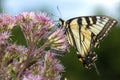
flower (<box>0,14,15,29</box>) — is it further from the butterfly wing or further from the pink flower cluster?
the butterfly wing

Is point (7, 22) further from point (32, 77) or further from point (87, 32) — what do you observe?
point (87, 32)

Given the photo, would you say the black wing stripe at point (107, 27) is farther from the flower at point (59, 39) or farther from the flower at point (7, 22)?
the flower at point (7, 22)

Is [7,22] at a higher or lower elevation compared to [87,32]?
higher

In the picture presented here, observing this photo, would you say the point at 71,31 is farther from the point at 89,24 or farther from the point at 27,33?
the point at 27,33

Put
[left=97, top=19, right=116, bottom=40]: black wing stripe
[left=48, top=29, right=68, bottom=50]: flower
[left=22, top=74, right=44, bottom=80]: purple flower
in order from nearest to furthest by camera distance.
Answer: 1. [left=22, top=74, right=44, bottom=80]: purple flower
2. [left=48, top=29, right=68, bottom=50]: flower
3. [left=97, top=19, right=116, bottom=40]: black wing stripe

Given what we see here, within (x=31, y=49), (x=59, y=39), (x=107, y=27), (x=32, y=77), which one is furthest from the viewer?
(x=107, y=27)

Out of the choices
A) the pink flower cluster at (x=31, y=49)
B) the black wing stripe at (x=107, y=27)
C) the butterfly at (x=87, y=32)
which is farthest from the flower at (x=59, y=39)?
the black wing stripe at (x=107, y=27)

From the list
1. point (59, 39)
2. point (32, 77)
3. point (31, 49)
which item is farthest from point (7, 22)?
point (32, 77)

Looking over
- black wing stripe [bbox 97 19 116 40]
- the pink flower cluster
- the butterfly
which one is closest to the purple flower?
the pink flower cluster
